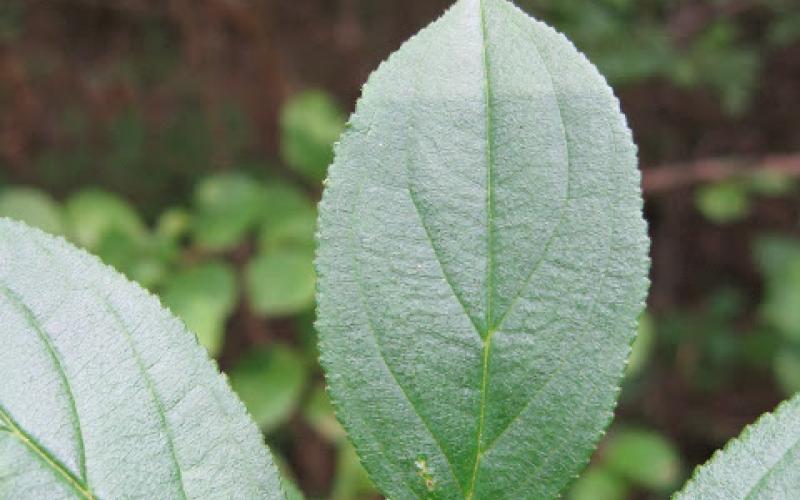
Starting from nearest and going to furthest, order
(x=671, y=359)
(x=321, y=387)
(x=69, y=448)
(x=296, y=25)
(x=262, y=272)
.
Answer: (x=69, y=448) < (x=262, y=272) < (x=321, y=387) < (x=671, y=359) < (x=296, y=25)

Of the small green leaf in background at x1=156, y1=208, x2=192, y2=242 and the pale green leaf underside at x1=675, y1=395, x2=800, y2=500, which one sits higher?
the pale green leaf underside at x1=675, y1=395, x2=800, y2=500

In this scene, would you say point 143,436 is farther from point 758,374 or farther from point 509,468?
point 758,374

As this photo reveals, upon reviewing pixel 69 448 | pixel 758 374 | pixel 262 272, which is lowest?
pixel 758 374

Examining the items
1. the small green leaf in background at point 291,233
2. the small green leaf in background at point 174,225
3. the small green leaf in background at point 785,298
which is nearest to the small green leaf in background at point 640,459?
the small green leaf in background at point 785,298

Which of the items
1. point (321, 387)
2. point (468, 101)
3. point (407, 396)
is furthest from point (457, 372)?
point (321, 387)

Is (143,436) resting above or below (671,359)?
above

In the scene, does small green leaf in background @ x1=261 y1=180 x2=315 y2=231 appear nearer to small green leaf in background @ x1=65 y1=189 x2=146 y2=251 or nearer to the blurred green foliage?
small green leaf in background @ x1=65 y1=189 x2=146 y2=251

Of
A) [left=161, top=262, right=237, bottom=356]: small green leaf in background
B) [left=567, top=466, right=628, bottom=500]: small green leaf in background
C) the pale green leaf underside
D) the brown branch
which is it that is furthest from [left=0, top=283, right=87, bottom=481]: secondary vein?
the brown branch

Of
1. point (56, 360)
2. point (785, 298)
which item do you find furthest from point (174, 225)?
point (785, 298)
